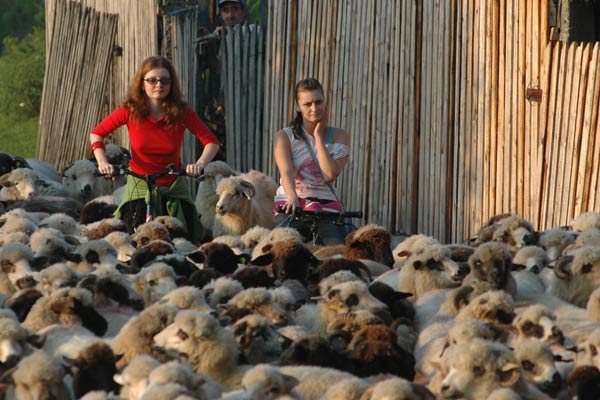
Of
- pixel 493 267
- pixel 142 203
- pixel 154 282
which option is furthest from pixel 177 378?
pixel 142 203

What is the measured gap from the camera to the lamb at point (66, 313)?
31.1 ft

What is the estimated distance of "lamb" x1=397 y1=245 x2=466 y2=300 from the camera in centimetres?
1084

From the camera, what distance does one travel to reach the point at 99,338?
9234 mm

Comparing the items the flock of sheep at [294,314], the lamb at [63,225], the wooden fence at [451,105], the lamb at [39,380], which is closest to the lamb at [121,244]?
the flock of sheep at [294,314]

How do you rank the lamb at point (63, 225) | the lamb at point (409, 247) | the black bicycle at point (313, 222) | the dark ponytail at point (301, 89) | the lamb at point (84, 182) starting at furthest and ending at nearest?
the lamb at point (84, 182) < the lamb at point (63, 225) < the dark ponytail at point (301, 89) < the black bicycle at point (313, 222) < the lamb at point (409, 247)

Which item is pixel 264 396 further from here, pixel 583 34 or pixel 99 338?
pixel 583 34

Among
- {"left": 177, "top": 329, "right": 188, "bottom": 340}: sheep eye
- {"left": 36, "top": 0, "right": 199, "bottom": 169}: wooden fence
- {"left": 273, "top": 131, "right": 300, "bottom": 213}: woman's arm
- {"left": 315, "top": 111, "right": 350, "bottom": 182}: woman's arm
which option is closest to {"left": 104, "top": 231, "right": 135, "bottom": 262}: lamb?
{"left": 273, "top": 131, "right": 300, "bottom": 213}: woman's arm

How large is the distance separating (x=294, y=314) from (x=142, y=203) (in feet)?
13.0

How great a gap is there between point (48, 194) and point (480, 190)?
19.4 ft

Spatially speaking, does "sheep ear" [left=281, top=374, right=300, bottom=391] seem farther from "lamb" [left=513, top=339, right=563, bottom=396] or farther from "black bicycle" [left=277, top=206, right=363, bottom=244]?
"black bicycle" [left=277, top=206, right=363, bottom=244]

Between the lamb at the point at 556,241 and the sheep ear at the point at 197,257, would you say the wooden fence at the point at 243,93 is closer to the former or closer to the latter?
the sheep ear at the point at 197,257

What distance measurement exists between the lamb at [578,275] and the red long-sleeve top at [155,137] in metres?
3.96

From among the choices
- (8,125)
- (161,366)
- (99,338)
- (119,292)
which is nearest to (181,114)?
(119,292)

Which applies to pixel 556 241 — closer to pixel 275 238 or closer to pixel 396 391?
pixel 275 238
